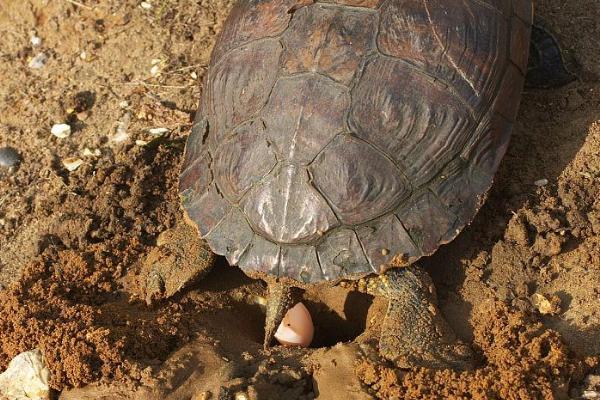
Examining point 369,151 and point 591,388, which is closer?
point 591,388

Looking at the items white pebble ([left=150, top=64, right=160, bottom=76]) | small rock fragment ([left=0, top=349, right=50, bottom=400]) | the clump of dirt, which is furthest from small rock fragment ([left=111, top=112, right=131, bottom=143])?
the clump of dirt

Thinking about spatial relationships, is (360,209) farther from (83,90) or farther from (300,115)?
(83,90)

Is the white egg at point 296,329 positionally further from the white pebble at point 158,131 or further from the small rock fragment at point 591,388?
the white pebble at point 158,131

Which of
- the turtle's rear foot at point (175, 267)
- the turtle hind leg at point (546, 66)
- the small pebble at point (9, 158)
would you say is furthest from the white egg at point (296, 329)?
the small pebble at point (9, 158)

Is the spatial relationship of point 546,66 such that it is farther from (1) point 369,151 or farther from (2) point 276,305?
(2) point 276,305

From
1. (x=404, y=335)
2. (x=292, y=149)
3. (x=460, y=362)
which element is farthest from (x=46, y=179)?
(x=460, y=362)

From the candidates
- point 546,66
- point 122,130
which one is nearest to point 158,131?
point 122,130
